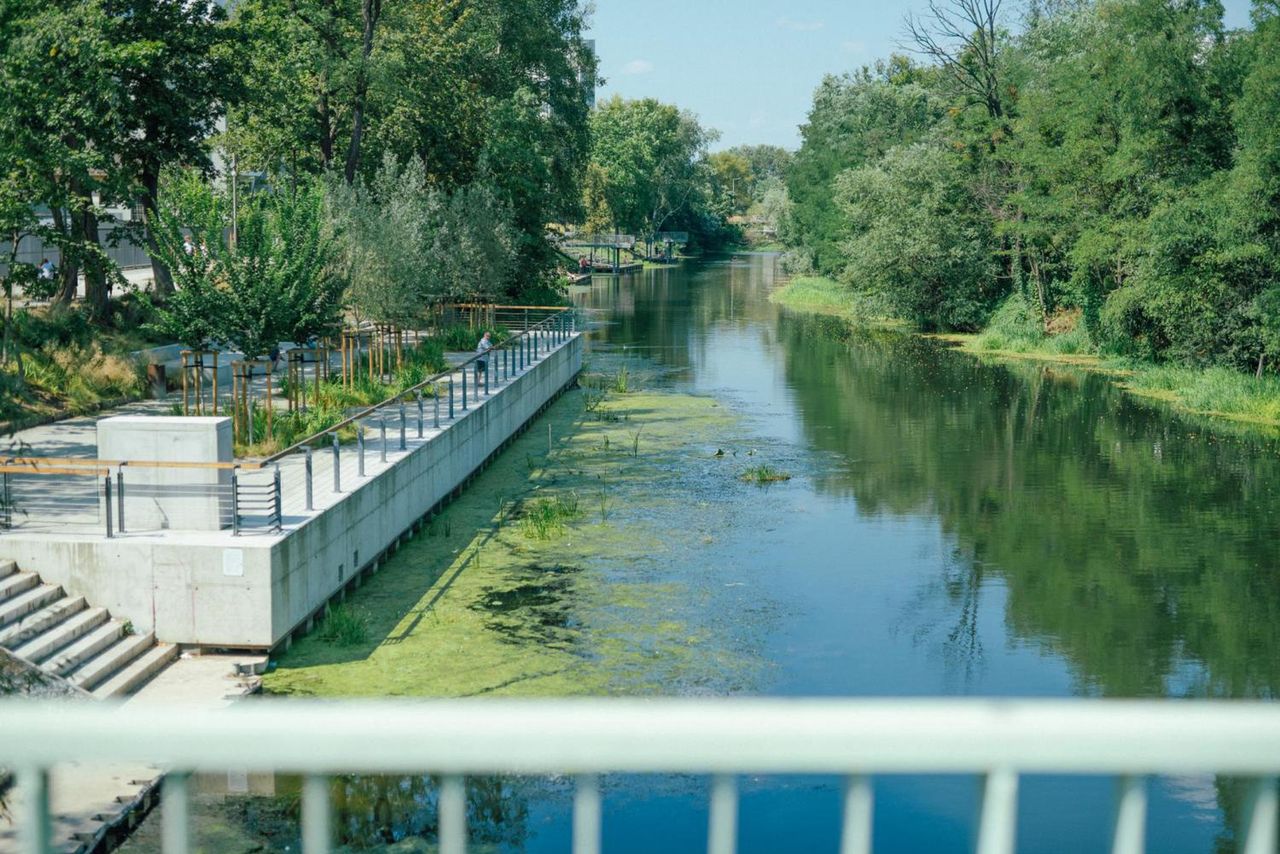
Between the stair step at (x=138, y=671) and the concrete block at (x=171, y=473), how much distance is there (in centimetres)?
159

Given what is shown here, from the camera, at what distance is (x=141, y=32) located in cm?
2997

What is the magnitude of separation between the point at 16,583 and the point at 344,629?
386 cm

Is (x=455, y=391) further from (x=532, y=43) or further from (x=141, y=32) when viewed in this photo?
(x=532, y=43)

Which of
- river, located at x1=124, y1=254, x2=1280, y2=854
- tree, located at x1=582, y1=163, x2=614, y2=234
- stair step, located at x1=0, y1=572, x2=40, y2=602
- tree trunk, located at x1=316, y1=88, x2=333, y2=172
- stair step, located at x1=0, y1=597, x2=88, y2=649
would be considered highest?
tree, located at x1=582, y1=163, x2=614, y2=234

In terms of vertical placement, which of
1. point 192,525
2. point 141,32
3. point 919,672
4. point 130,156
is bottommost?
point 919,672

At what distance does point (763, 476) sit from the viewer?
2934cm

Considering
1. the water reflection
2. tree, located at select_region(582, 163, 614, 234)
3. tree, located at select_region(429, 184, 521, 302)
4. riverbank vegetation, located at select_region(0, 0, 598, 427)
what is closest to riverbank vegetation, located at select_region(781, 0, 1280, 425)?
the water reflection

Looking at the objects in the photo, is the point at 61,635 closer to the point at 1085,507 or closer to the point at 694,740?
the point at 694,740

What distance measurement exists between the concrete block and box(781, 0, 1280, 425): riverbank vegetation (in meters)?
29.6

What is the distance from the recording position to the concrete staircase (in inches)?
600

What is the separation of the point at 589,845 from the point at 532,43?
59.8 meters

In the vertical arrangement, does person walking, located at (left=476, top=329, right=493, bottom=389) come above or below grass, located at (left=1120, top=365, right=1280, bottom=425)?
above

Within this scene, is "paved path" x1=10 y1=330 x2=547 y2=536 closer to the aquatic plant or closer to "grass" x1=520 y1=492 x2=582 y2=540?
"grass" x1=520 y1=492 x2=582 y2=540

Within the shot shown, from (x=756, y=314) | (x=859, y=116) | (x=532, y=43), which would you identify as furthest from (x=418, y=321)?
(x=859, y=116)
